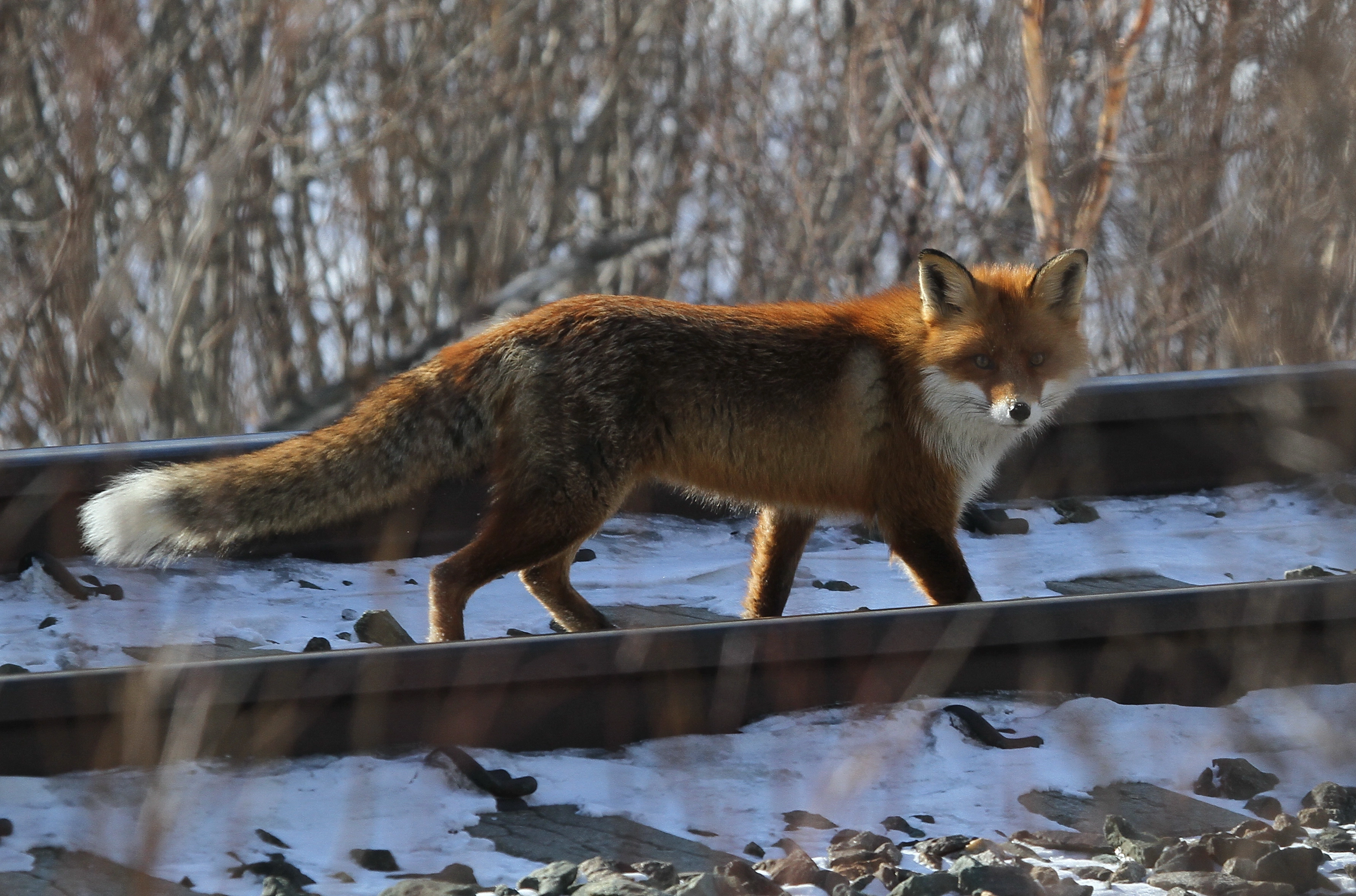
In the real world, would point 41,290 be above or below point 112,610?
above

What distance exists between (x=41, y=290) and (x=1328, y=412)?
624 centimetres

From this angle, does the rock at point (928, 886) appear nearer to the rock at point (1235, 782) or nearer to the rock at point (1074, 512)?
the rock at point (1235, 782)

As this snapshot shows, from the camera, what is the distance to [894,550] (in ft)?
13.6

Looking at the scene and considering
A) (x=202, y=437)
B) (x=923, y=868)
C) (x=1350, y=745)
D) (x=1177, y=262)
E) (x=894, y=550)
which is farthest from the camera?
Result: (x=1177, y=262)

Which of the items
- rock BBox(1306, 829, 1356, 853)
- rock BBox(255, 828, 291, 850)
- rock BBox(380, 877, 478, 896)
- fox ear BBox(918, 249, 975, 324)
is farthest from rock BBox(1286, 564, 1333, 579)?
rock BBox(255, 828, 291, 850)

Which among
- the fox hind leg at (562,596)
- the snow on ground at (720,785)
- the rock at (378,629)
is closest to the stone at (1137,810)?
the snow on ground at (720,785)

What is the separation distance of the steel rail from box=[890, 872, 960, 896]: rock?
0.76 m

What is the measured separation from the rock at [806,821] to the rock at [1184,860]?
0.61 m

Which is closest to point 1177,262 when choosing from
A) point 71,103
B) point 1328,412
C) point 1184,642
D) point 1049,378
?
point 1328,412

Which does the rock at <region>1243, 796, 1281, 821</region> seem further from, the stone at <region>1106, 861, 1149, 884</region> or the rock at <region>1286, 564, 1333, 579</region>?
the rock at <region>1286, 564, 1333, 579</region>

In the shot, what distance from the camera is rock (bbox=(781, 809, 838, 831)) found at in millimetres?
2576

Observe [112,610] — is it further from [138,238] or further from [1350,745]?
[1350,745]

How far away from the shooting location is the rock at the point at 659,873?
2.28 meters

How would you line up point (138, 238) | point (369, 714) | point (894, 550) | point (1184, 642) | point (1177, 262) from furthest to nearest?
point (1177, 262), point (894, 550), point (138, 238), point (1184, 642), point (369, 714)
